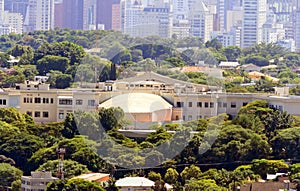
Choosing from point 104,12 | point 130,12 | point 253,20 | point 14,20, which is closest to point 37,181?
point 130,12

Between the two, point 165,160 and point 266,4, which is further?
point 266,4

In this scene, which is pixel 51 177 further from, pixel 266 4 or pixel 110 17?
pixel 266 4

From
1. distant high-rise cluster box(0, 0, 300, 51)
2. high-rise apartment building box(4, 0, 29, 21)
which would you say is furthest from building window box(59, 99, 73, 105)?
high-rise apartment building box(4, 0, 29, 21)

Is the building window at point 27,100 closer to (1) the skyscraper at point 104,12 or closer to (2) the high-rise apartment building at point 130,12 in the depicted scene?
(2) the high-rise apartment building at point 130,12

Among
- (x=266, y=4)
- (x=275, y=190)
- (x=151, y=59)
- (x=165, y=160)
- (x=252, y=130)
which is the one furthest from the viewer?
(x=266, y=4)

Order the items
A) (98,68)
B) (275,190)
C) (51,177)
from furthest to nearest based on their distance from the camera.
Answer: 1. (98,68)
2. (51,177)
3. (275,190)

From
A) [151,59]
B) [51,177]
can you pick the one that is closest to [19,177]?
[51,177]
